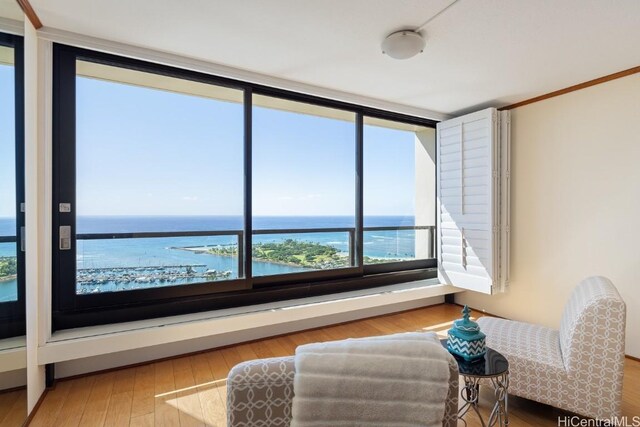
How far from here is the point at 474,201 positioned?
3.30 meters

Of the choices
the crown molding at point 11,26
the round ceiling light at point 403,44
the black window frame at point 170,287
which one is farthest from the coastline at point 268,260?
the round ceiling light at point 403,44

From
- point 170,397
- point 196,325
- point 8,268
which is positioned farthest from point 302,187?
point 8,268

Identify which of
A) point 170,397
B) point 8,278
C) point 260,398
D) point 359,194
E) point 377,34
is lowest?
point 170,397

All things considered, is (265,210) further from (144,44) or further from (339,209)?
(144,44)

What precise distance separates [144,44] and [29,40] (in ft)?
1.99

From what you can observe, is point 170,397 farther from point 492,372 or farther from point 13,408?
point 492,372

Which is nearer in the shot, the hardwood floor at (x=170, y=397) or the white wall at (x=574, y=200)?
the hardwood floor at (x=170, y=397)

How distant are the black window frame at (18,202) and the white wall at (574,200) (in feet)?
13.2

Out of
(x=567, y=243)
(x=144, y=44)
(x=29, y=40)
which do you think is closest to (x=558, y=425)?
(x=567, y=243)

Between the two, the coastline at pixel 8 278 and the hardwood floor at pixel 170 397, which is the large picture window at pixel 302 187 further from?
the coastline at pixel 8 278

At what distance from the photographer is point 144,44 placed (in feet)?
7.09

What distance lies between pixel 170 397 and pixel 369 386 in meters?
1.77

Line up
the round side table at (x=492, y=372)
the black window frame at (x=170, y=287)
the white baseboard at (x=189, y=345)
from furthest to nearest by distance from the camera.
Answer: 1. the white baseboard at (x=189, y=345)
2. the black window frame at (x=170, y=287)
3. the round side table at (x=492, y=372)

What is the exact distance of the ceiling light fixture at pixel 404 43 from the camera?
6.39 feet
